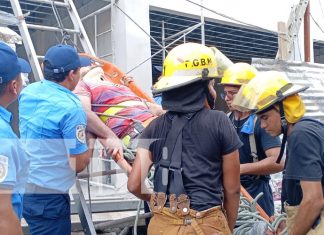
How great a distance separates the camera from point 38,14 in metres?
7.05

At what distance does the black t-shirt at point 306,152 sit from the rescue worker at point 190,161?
26 cm

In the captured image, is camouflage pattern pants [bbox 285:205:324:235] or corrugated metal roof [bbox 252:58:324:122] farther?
corrugated metal roof [bbox 252:58:324:122]

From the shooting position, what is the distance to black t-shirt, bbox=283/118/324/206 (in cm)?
224

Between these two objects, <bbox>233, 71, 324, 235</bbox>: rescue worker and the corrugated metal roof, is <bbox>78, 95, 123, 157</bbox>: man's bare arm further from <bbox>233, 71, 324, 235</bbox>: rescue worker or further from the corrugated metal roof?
the corrugated metal roof

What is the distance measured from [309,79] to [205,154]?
5.48 meters

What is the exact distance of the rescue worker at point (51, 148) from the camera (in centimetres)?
271

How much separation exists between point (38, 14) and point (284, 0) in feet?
14.1

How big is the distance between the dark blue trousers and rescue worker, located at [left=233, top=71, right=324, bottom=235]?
3.80 ft

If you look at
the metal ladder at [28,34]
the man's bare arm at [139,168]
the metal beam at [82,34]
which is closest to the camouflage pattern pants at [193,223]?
the man's bare arm at [139,168]

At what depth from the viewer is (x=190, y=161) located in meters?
2.25

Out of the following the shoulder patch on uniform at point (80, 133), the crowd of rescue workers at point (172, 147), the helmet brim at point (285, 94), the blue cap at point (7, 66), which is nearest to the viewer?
the blue cap at point (7, 66)

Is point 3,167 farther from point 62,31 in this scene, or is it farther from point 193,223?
point 62,31

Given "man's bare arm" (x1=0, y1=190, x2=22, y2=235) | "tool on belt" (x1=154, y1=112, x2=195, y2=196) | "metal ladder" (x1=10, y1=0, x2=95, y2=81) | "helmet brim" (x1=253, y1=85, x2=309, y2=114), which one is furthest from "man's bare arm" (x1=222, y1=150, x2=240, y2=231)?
"metal ladder" (x1=10, y1=0, x2=95, y2=81)

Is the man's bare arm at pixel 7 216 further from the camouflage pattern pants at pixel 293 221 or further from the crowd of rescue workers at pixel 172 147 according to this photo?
the camouflage pattern pants at pixel 293 221
